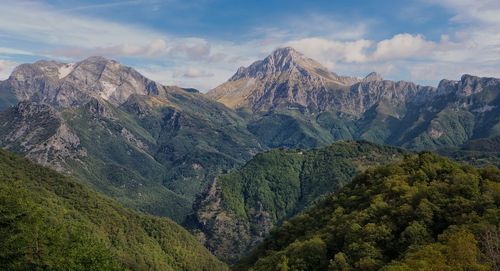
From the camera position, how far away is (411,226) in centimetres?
10600

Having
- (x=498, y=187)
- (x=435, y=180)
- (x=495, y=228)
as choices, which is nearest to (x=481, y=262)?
(x=495, y=228)

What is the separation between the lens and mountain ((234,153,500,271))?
3524 inches

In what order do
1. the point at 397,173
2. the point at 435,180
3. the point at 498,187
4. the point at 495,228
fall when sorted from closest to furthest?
the point at 495,228 < the point at 498,187 < the point at 435,180 < the point at 397,173

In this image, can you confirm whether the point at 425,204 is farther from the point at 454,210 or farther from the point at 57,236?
the point at 57,236

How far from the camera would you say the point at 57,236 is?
115 meters

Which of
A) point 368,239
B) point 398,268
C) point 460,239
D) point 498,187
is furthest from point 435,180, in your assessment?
point 398,268

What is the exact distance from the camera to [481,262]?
287 feet

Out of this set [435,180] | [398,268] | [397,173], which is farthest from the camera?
[397,173]

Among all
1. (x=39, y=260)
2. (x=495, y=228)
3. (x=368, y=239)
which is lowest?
(x=39, y=260)

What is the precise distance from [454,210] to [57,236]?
86.8 meters

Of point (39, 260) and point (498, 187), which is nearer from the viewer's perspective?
point (39, 260)

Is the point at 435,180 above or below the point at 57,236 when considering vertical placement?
above

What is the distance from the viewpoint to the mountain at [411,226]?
8950cm

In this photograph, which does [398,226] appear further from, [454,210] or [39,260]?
[39,260]
